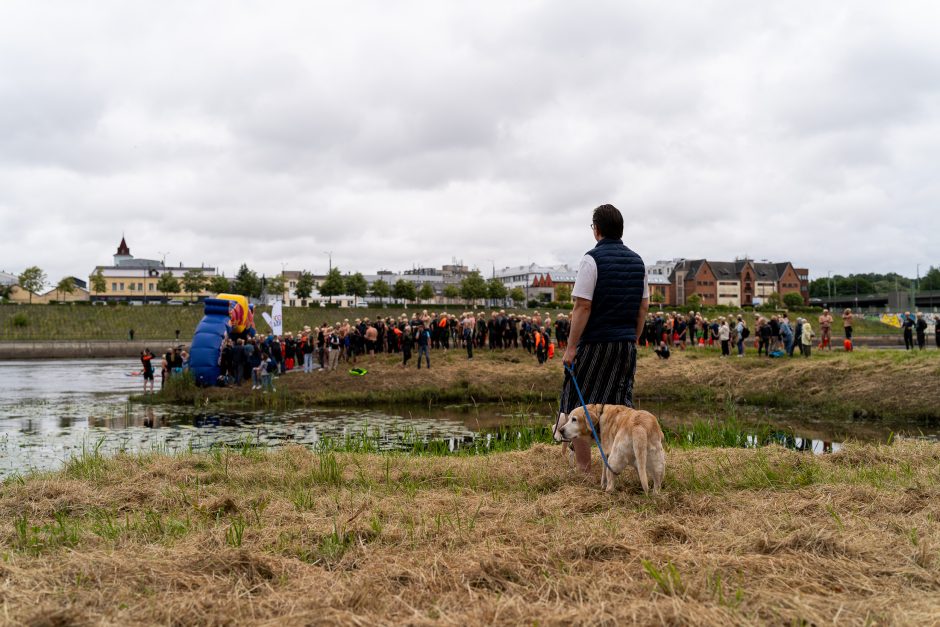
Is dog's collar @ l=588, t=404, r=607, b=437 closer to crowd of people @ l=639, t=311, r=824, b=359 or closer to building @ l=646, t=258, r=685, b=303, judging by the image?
crowd of people @ l=639, t=311, r=824, b=359

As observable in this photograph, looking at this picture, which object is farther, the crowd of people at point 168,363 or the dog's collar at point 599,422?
the crowd of people at point 168,363

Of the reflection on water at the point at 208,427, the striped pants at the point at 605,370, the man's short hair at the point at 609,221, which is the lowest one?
the reflection on water at the point at 208,427

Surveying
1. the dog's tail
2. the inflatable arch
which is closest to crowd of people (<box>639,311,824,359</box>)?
the inflatable arch

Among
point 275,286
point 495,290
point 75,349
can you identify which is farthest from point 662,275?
point 75,349

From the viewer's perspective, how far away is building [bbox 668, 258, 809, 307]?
132m

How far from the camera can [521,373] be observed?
2592cm

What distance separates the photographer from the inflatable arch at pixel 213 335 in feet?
81.0

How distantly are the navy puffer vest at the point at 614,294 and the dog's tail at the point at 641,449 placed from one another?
91 centimetres

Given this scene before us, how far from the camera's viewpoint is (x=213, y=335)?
976 inches

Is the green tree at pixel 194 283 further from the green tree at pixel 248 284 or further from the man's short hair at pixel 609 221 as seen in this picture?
the man's short hair at pixel 609 221

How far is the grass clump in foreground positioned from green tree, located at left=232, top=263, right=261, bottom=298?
99212 millimetres

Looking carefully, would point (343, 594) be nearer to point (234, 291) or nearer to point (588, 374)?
point (588, 374)

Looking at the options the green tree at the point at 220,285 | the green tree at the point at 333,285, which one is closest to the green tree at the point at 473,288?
the green tree at the point at 333,285

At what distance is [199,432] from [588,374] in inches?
442
